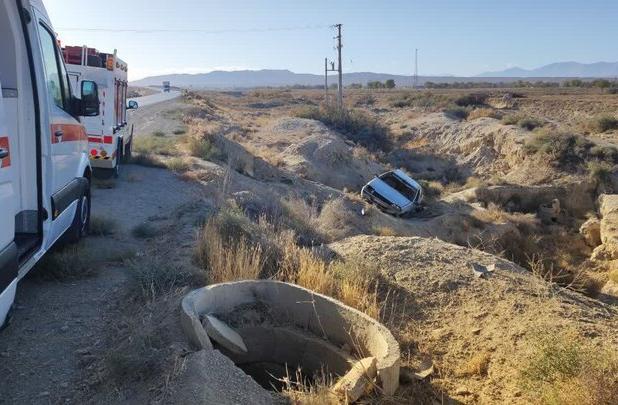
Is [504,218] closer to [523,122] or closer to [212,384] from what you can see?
[523,122]

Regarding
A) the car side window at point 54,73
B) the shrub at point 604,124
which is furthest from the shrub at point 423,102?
the car side window at point 54,73

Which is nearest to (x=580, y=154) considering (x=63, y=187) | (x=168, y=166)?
(x=168, y=166)

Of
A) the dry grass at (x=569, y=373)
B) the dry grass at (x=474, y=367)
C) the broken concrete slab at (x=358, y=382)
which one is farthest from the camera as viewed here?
the dry grass at (x=474, y=367)

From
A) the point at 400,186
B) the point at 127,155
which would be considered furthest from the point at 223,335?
the point at 400,186

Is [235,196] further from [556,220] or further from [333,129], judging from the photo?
[333,129]

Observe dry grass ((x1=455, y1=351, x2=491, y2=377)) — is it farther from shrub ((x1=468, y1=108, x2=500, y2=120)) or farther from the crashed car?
shrub ((x1=468, y1=108, x2=500, y2=120))

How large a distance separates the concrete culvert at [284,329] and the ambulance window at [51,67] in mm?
2451

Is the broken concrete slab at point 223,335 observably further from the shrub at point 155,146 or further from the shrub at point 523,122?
the shrub at point 523,122

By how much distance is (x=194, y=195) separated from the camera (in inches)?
562

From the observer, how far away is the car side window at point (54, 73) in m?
5.81

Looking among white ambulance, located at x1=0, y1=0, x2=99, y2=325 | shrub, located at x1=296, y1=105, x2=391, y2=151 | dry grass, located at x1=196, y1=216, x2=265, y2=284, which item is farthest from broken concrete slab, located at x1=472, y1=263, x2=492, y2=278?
shrub, located at x1=296, y1=105, x2=391, y2=151

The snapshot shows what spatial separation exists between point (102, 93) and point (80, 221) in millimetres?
6056

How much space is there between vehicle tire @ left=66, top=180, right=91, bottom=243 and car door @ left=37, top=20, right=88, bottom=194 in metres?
0.69

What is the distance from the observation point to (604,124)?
3922cm
